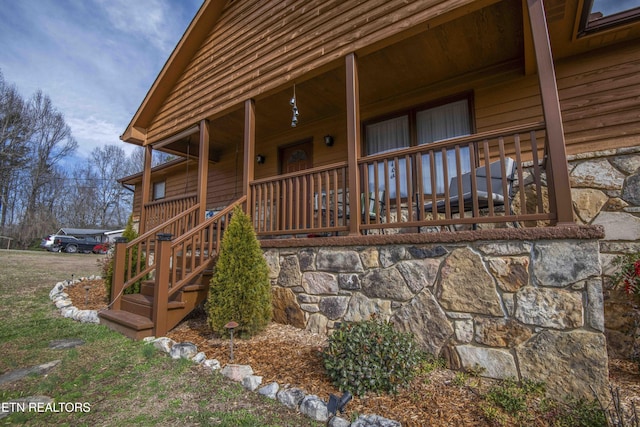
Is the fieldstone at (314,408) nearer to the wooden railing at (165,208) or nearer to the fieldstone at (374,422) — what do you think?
the fieldstone at (374,422)

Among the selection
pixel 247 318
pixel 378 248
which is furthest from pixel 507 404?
pixel 247 318

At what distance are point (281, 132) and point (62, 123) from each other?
2742 cm

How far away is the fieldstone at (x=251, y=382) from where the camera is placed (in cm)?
246

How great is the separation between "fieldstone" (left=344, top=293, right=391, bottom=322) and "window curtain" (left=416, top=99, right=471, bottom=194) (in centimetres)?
220

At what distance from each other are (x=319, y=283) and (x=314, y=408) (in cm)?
159

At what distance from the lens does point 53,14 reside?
11391mm

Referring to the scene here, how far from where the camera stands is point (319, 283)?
362 centimetres

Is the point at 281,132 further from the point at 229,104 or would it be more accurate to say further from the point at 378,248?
the point at 378,248

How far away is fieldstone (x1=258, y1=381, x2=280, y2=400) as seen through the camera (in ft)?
7.70

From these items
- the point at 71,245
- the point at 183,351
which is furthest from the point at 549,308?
the point at 71,245

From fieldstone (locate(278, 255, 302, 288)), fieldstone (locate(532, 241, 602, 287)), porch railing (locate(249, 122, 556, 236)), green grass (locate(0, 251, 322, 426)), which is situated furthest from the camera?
fieldstone (locate(278, 255, 302, 288))

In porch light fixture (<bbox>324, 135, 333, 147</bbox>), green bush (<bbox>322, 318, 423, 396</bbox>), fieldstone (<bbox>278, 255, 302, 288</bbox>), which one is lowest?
green bush (<bbox>322, 318, 423, 396</bbox>)

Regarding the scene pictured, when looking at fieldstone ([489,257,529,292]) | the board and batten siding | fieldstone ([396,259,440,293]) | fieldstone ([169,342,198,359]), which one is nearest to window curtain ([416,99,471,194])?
the board and batten siding

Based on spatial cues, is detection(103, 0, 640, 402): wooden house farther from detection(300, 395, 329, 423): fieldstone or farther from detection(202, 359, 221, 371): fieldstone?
detection(300, 395, 329, 423): fieldstone
